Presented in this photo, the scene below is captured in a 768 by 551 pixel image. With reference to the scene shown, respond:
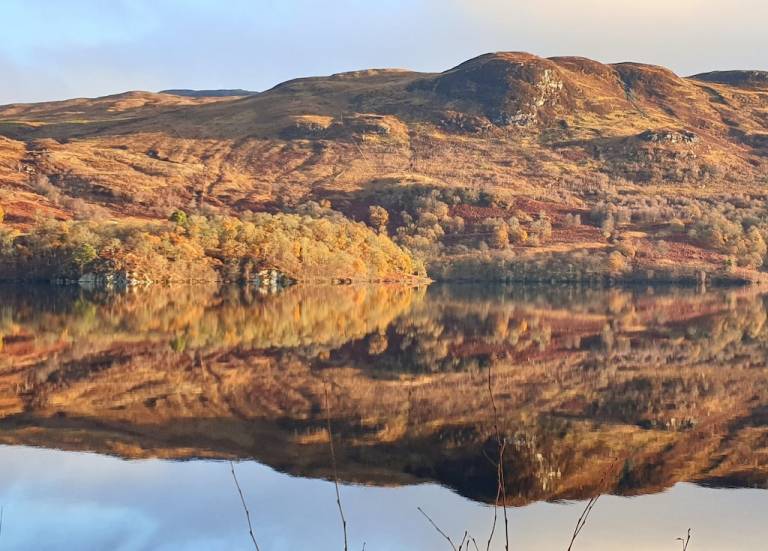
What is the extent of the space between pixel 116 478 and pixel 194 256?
61.9 metres

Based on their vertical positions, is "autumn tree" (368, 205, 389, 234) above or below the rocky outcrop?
below

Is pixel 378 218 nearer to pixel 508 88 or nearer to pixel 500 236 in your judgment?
pixel 500 236

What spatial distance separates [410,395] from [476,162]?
122 m

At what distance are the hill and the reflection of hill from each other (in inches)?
2196

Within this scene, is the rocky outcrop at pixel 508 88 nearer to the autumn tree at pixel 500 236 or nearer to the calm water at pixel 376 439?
the autumn tree at pixel 500 236

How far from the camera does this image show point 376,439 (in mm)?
14711

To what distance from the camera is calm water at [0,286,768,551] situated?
10.7 meters

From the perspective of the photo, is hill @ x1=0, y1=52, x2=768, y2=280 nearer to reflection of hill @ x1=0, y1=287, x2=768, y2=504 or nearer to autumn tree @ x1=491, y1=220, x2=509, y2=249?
autumn tree @ x1=491, y1=220, x2=509, y2=249

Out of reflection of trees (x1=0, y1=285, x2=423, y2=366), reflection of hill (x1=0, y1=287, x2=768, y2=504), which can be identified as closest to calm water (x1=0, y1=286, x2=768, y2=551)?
reflection of hill (x1=0, y1=287, x2=768, y2=504)

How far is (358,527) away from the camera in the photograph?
1077 centimetres

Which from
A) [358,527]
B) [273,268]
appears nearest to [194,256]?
[273,268]

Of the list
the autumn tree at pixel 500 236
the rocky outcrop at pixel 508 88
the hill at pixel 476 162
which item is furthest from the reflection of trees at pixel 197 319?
A: the rocky outcrop at pixel 508 88

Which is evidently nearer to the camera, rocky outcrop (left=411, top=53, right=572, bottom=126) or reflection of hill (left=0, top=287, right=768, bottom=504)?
reflection of hill (left=0, top=287, right=768, bottom=504)

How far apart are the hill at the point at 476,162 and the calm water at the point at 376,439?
61709mm
